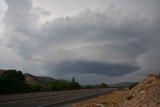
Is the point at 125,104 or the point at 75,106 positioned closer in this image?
the point at 125,104

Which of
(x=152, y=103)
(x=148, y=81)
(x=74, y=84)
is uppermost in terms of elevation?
(x=74, y=84)

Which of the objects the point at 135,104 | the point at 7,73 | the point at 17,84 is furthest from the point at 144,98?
the point at 7,73

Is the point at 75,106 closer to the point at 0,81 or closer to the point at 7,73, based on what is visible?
the point at 0,81

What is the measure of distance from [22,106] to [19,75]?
60.6 meters

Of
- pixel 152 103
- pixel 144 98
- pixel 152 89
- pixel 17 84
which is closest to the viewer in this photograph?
pixel 152 103

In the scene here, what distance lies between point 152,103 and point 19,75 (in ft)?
222

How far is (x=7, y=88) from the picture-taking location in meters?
57.7

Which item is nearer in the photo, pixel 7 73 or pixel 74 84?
A: pixel 7 73

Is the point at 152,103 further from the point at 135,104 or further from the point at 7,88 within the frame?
the point at 7,88

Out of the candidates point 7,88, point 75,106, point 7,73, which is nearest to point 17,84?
point 7,88

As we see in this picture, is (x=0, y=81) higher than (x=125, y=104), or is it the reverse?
(x=0, y=81)

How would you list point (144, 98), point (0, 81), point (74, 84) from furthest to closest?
point (74, 84)
point (0, 81)
point (144, 98)

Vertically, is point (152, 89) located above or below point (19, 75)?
below

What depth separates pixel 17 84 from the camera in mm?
61938
